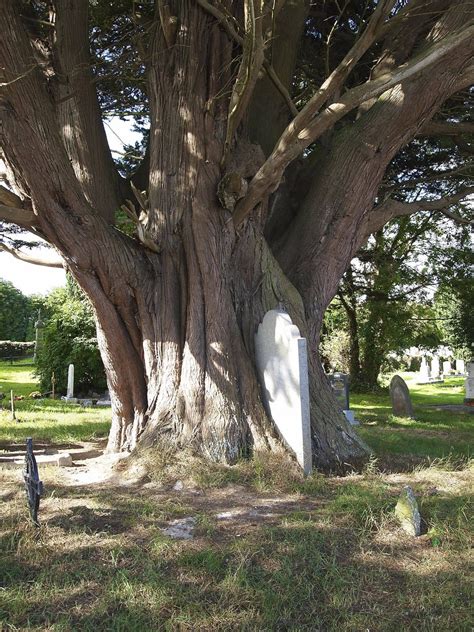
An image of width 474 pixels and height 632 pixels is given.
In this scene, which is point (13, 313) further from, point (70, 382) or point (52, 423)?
point (52, 423)

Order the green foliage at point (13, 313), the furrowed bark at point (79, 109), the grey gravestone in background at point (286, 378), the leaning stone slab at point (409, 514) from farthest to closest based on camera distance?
the green foliage at point (13, 313) → the furrowed bark at point (79, 109) → the grey gravestone in background at point (286, 378) → the leaning stone slab at point (409, 514)

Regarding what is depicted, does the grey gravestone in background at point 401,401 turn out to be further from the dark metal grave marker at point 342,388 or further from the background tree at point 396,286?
the background tree at point 396,286

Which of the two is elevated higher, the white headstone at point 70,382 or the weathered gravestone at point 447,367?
the weathered gravestone at point 447,367

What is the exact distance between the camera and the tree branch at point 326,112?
507cm

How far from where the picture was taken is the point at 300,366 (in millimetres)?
5414

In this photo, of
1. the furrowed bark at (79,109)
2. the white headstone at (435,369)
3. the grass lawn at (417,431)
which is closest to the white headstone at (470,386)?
the grass lawn at (417,431)

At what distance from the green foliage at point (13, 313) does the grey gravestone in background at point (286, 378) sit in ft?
Result: 141

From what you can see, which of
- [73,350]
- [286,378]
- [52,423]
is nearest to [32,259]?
[52,423]

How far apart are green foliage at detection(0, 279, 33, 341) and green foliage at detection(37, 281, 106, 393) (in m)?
29.9

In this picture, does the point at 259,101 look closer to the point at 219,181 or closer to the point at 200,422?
the point at 219,181

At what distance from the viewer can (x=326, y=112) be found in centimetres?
549

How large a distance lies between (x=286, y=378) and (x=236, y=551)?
2.32m

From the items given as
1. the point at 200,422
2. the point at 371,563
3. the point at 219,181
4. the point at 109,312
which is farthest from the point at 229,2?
the point at 371,563

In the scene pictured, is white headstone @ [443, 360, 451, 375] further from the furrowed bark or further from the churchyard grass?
the furrowed bark
